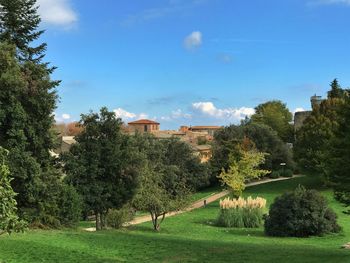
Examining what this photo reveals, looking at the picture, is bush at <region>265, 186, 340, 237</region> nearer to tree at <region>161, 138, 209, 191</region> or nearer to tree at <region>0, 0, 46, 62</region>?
tree at <region>0, 0, 46, 62</region>

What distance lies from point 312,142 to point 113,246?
3785 cm

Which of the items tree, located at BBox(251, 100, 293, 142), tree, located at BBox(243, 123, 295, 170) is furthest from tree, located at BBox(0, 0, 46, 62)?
tree, located at BBox(251, 100, 293, 142)

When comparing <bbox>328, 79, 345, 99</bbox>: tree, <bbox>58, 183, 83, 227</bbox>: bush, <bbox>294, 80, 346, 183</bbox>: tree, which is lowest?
<bbox>58, 183, 83, 227</bbox>: bush

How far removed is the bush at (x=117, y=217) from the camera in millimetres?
31391

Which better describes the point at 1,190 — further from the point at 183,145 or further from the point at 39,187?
the point at 183,145

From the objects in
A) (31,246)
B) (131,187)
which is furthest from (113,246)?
(131,187)

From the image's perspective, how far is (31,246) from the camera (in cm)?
1753

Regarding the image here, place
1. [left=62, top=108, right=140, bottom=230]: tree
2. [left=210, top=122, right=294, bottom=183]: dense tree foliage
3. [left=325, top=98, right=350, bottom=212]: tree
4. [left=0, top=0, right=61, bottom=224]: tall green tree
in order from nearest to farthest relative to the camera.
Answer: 1. [left=325, top=98, right=350, bottom=212]: tree
2. [left=0, top=0, right=61, bottom=224]: tall green tree
3. [left=62, top=108, right=140, bottom=230]: tree
4. [left=210, top=122, right=294, bottom=183]: dense tree foliage

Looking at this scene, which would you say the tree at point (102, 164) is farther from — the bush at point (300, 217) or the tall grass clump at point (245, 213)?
the tall grass clump at point (245, 213)

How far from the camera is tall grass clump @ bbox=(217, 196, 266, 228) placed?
34906 millimetres

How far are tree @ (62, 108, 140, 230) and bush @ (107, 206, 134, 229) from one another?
2.24m

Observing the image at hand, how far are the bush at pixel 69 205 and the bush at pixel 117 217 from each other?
400 cm

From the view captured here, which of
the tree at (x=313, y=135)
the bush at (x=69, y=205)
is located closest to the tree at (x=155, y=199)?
the bush at (x=69, y=205)

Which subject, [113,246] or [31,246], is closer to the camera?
[31,246]
